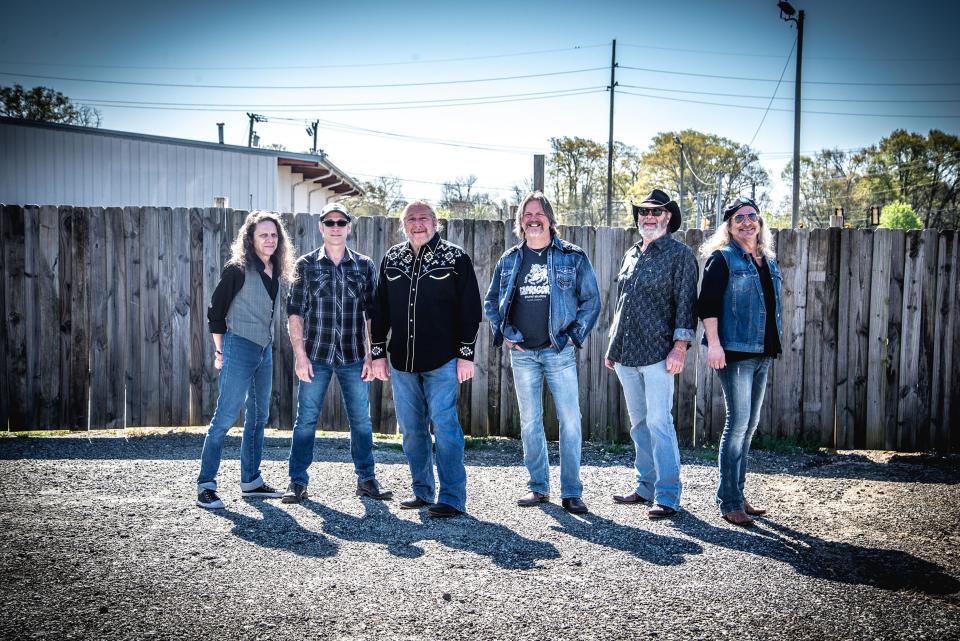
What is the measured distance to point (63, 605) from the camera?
11.0 feet

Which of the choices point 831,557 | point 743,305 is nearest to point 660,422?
point 743,305

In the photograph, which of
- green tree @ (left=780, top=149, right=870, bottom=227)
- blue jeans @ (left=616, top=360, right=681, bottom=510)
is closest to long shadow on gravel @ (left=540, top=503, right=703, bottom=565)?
blue jeans @ (left=616, top=360, right=681, bottom=510)

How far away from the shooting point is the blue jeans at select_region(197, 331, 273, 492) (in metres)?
5.11

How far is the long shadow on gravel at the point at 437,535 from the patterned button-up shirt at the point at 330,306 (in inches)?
43.0

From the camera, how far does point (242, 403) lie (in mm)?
5238

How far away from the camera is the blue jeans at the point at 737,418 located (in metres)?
4.79

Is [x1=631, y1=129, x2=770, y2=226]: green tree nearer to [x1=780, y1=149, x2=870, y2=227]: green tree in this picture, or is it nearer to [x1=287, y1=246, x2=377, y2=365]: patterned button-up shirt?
[x1=780, y1=149, x2=870, y2=227]: green tree

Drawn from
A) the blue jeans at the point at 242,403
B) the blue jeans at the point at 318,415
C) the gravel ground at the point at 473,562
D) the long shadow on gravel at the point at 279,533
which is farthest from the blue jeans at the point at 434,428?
the blue jeans at the point at 242,403

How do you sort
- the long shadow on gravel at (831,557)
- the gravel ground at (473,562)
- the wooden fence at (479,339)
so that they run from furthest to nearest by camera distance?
the wooden fence at (479,339)
the long shadow on gravel at (831,557)
the gravel ground at (473,562)

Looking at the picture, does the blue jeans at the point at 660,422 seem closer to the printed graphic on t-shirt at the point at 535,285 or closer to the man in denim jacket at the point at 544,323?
the man in denim jacket at the point at 544,323

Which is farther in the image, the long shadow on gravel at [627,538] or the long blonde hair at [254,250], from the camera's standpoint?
the long blonde hair at [254,250]

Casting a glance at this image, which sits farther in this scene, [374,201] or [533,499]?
[374,201]

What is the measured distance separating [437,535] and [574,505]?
1.03 m

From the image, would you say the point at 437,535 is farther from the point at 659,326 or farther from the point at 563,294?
the point at 659,326
